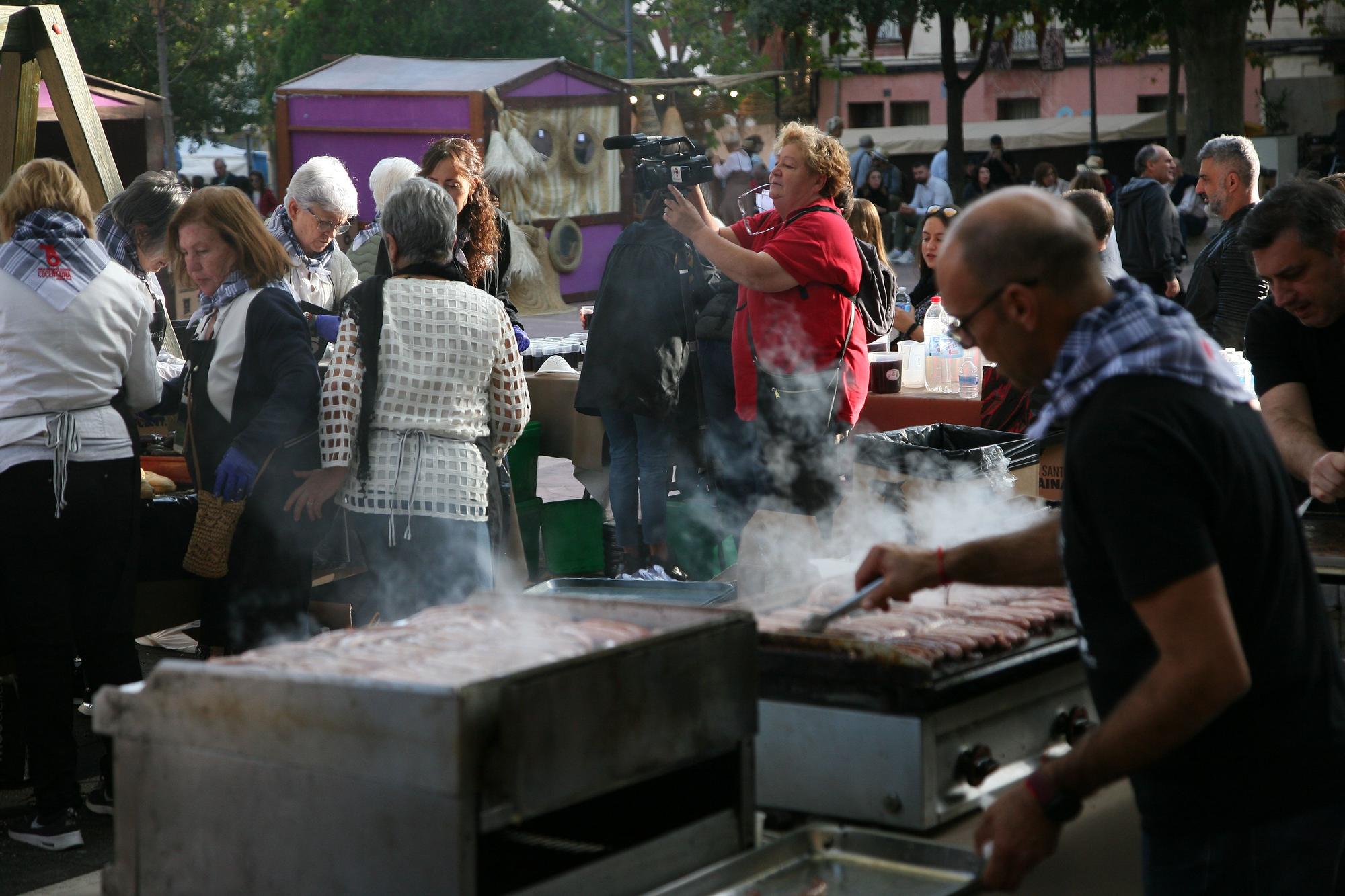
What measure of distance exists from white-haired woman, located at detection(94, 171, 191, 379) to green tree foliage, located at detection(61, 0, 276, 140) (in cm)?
1853

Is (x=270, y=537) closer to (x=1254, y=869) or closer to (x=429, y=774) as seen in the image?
(x=429, y=774)

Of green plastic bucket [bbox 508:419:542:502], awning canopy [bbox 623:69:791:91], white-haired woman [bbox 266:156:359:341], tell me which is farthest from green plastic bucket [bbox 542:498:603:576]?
awning canopy [bbox 623:69:791:91]

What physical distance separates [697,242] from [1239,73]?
631 inches

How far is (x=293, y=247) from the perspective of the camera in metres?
5.88

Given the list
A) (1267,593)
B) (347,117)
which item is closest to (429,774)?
(1267,593)

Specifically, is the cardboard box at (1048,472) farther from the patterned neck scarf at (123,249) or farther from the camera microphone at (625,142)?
the patterned neck scarf at (123,249)

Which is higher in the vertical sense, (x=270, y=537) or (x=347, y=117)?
(x=347, y=117)

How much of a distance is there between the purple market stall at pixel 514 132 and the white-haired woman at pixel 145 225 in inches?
346

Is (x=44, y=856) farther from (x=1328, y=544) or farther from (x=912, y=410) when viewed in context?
(x=912, y=410)

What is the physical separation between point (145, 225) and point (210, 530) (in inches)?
42.5

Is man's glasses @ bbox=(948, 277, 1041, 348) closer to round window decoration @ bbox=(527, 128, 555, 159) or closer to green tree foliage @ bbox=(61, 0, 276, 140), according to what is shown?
round window decoration @ bbox=(527, 128, 555, 159)

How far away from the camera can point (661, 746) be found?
2.10 meters

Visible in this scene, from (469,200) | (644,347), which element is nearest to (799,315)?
(644,347)

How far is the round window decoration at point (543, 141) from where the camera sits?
1538cm
